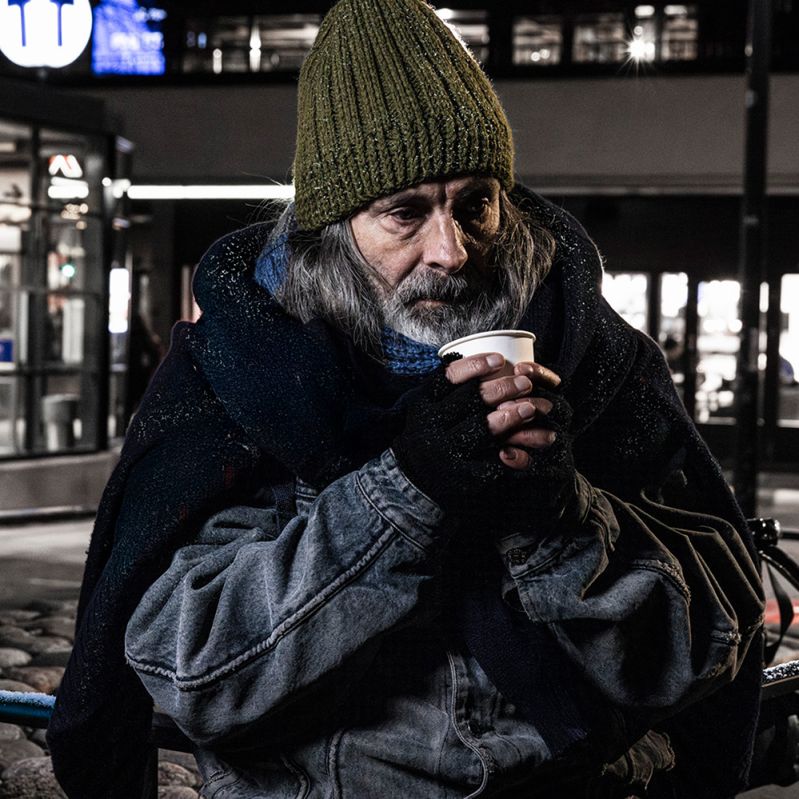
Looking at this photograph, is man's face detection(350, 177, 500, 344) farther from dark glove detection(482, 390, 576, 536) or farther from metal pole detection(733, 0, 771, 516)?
metal pole detection(733, 0, 771, 516)

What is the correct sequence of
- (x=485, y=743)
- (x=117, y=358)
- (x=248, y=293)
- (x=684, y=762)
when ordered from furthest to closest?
(x=117, y=358), (x=684, y=762), (x=248, y=293), (x=485, y=743)

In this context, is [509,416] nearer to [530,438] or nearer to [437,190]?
[530,438]

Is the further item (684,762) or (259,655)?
(684,762)

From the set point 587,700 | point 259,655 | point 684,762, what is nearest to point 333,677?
point 259,655

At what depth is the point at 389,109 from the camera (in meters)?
1.87

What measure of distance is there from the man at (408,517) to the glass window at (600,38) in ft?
53.8

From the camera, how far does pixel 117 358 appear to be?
15.6m

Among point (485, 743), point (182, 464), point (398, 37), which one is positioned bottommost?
point (485, 743)

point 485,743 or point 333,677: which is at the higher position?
point 333,677

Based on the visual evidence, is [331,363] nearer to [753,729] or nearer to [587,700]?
[587,700]

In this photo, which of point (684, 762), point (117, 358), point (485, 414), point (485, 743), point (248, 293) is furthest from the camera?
point (117, 358)

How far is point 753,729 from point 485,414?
0.90 m

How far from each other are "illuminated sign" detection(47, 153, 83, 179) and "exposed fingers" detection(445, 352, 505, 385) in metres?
13.3

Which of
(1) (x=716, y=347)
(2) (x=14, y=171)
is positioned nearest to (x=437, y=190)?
(2) (x=14, y=171)
